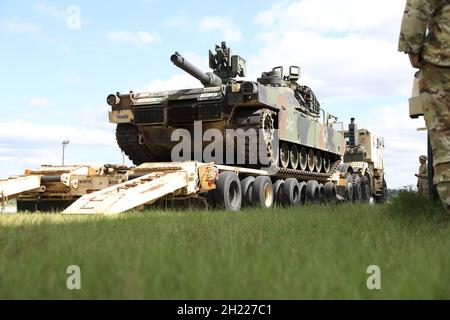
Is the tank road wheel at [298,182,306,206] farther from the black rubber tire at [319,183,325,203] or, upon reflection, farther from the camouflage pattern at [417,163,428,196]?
the camouflage pattern at [417,163,428,196]

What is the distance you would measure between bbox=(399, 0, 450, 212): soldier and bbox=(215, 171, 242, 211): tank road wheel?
4.71 metres

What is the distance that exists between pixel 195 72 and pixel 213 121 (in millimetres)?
1135

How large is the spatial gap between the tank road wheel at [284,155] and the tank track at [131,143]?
3.05m

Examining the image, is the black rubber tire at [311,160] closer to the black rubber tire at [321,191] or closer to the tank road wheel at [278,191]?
the black rubber tire at [321,191]

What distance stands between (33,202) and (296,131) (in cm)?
641

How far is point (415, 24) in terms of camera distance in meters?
4.52

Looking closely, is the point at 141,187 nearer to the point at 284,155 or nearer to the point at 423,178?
the point at 284,155

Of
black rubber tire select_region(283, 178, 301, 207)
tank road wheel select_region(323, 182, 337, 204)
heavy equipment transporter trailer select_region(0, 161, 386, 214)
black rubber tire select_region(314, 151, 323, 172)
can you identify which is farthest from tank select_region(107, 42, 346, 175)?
tank road wheel select_region(323, 182, 337, 204)

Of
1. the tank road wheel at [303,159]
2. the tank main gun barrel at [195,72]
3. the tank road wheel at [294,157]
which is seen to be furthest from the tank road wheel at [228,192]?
the tank road wheel at [303,159]

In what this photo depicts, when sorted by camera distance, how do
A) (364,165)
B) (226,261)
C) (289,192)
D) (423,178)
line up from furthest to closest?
(364,165) < (423,178) < (289,192) < (226,261)

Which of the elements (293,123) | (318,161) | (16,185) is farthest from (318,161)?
(16,185)

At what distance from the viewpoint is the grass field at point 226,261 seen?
2117 millimetres
